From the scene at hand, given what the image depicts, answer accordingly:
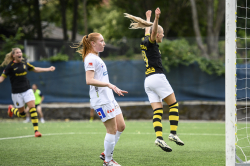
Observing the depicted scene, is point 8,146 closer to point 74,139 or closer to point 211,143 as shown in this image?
point 74,139

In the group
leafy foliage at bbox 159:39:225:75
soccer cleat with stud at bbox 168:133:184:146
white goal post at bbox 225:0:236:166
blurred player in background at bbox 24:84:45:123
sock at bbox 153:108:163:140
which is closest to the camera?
white goal post at bbox 225:0:236:166

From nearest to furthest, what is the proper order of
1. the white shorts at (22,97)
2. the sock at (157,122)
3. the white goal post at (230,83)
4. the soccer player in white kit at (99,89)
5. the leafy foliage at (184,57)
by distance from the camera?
1. the white goal post at (230,83)
2. the soccer player in white kit at (99,89)
3. the sock at (157,122)
4. the white shorts at (22,97)
5. the leafy foliage at (184,57)

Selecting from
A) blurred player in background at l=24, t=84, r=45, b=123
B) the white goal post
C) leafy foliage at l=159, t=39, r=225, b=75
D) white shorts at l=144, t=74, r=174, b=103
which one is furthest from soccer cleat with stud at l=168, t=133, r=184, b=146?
blurred player in background at l=24, t=84, r=45, b=123

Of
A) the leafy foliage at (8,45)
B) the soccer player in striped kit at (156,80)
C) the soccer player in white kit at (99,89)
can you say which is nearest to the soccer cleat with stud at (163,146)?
the soccer player in striped kit at (156,80)

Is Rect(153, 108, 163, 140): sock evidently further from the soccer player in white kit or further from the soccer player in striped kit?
the soccer player in white kit

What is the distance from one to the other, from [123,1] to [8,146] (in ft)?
62.7

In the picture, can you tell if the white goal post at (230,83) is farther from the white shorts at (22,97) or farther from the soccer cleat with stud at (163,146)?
the white shorts at (22,97)

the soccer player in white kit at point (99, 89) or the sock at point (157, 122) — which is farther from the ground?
the soccer player in white kit at point (99, 89)

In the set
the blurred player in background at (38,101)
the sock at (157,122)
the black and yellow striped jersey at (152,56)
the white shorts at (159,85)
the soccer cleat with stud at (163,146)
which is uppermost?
the black and yellow striped jersey at (152,56)

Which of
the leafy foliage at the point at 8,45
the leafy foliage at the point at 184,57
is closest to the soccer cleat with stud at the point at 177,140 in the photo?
the leafy foliage at the point at 184,57

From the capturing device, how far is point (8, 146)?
6.72m

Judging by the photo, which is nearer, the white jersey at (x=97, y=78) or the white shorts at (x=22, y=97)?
the white jersey at (x=97, y=78)

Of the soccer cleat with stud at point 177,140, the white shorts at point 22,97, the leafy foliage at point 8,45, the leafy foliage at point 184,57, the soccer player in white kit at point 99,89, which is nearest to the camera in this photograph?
the soccer player in white kit at point 99,89

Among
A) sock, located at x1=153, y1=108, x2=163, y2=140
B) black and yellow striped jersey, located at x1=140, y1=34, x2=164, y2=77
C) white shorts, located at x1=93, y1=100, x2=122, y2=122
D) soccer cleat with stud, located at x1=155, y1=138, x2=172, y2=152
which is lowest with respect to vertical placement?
soccer cleat with stud, located at x1=155, y1=138, x2=172, y2=152
